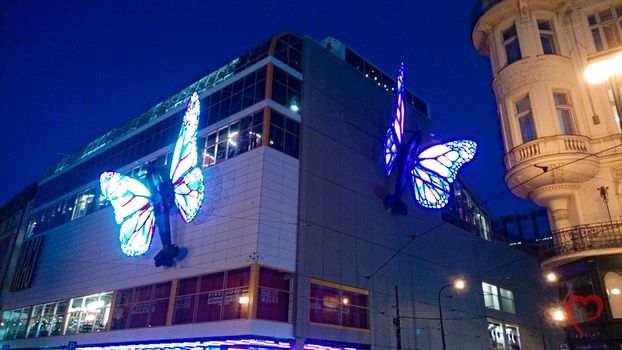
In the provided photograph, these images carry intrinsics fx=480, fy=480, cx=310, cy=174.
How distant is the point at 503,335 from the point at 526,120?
1102 inches

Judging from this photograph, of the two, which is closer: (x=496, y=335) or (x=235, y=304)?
(x=235, y=304)

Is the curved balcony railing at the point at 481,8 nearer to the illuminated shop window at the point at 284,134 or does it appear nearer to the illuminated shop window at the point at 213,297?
the illuminated shop window at the point at 284,134

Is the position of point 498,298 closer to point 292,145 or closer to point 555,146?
point 292,145

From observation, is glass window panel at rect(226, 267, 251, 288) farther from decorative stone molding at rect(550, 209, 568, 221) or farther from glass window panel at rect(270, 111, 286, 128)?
decorative stone molding at rect(550, 209, 568, 221)

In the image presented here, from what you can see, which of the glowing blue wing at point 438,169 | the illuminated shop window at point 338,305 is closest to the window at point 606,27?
the glowing blue wing at point 438,169

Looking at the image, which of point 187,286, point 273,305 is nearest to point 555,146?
point 273,305

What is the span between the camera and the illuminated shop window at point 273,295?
2520 centimetres

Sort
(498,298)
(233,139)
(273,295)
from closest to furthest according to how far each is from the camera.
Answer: (273,295), (233,139), (498,298)

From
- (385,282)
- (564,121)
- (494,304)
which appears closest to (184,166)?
(385,282)

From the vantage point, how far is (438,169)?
121ft

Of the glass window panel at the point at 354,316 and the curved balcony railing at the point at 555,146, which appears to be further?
the glass window panel at the point at 354,316

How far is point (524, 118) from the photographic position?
23.9 meters

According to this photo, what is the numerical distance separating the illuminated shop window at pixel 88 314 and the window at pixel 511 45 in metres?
30.5

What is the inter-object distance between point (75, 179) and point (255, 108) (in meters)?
26.5
